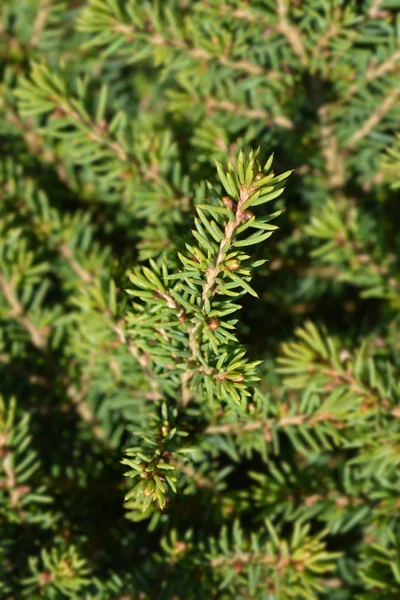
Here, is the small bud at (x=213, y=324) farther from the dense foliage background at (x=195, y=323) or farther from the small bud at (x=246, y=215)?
the small bud at (x=246, y=215)

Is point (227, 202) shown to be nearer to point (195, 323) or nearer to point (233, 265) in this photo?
point (233, 265)

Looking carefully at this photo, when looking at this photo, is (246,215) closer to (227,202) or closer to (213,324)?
(227,202)

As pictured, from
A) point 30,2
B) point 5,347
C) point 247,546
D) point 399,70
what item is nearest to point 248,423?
point 247,546

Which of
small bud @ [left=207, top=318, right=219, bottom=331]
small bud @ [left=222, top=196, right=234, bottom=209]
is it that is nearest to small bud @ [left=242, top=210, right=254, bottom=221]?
small bud @ [left=222, top=196, right=234, bottom=209]

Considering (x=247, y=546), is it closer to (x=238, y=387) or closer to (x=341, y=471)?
(x=341, y=471)

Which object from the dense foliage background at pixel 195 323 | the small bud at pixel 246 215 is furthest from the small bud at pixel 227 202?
the dense foliage background at pixel 195 323

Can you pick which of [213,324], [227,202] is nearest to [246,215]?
[227,202]

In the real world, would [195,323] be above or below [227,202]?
below
